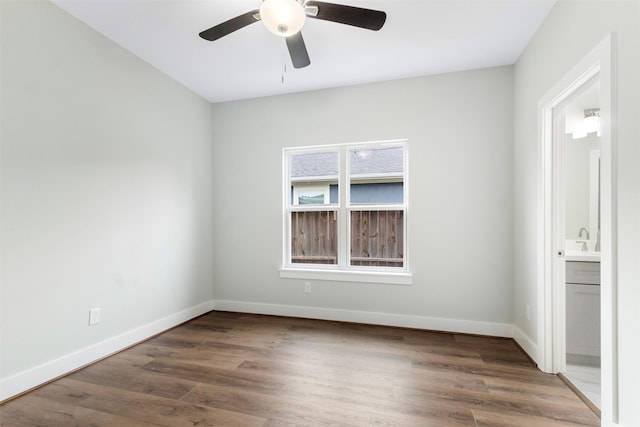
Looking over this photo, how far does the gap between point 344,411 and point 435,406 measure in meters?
0.58

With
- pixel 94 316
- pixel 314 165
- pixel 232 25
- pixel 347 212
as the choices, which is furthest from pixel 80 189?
pixel 347 212

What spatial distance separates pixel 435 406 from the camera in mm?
1865

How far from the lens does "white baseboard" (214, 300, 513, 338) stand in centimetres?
302

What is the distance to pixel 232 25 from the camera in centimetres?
187

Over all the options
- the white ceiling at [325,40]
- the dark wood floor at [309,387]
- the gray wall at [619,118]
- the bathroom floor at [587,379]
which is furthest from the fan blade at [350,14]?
the bathroom floor at [587,379]

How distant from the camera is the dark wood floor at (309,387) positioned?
69.2 inches

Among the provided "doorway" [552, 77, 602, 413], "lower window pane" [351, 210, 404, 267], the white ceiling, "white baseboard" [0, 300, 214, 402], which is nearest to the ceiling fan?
the white ceiling

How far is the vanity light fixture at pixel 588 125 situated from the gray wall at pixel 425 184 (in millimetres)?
584

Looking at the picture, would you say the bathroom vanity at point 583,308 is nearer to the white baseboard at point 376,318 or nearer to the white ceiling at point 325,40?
the white baseboard at point 376,318

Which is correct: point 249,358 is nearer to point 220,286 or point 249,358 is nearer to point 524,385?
point 220,286

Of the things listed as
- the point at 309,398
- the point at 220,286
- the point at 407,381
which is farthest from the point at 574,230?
the point at 220,286

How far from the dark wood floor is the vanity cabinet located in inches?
17.2

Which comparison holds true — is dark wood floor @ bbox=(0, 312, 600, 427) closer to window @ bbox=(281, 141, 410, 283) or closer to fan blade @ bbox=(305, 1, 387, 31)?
window @ bbox=(281, 141, 410, 283)

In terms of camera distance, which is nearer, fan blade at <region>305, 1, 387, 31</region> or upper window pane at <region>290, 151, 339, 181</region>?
fan blade at <region>305, 1, 387, 31</region>
